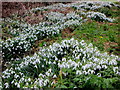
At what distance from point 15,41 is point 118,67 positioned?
3.25 meters

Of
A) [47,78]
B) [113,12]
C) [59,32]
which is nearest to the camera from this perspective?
[47,78]

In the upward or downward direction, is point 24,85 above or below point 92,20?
below

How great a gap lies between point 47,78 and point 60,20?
4329 millimetres

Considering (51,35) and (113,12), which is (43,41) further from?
(113,12)

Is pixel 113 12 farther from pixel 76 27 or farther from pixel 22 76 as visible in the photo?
pixel 22 76

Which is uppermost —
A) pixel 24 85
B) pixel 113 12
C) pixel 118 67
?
pixel 113 12

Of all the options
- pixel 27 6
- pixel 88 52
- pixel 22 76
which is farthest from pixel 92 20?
pixel 27 6

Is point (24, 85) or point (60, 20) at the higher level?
point (60, 20)

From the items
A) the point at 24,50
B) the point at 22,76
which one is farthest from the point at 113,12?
the point at 22,76

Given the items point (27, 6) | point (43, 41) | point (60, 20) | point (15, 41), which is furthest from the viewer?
point (27, 6)

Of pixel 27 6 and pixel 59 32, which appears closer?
pixel 59 32

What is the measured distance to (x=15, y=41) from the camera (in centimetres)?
539

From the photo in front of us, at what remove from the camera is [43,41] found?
5766 mm

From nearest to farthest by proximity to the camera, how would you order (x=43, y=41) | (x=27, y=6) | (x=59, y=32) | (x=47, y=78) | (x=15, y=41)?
(x=47, y=78) < (x=15, y=41) < (x=43, y=41) < (x=59, y=32) < (x=27, y=6)
